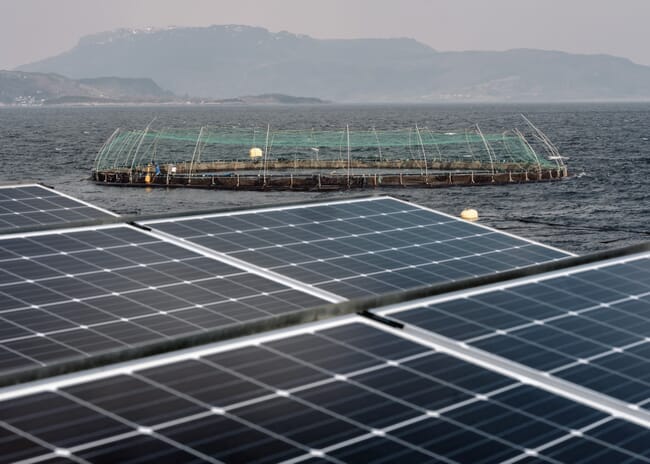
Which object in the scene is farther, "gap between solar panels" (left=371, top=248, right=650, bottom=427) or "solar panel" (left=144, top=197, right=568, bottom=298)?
"solar panel" (left=144, top=197, right=568, bottom=298)

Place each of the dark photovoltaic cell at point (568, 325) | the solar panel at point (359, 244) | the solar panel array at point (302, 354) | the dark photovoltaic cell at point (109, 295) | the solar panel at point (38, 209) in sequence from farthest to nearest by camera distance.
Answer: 1. the solar panel at point (38, 209)
2. the solar panel at point (359, 244)
3. the dark photovoltaic cell at point (109, 295)
4. the dark photovoltaic cell at point (568, 325)
5. the solar panel array at point (302, 354)

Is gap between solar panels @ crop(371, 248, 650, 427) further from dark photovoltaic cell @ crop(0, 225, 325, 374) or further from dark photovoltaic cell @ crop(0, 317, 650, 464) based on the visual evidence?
dark photovoltaic cell @ crop(0, 225, 325, 374)

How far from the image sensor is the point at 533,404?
13.4 metres

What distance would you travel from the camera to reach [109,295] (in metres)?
20.9

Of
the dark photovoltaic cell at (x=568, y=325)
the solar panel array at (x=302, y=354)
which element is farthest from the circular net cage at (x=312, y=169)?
the dark photovoltaic cell at (x=568, y=325)

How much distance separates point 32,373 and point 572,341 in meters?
9.61

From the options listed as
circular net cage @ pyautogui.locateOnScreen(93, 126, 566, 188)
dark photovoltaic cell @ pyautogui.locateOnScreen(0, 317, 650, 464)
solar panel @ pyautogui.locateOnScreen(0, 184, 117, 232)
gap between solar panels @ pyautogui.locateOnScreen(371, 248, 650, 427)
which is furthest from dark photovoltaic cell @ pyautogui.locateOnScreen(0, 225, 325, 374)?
circular net cage @ pyautogui.locateOnScreen(93, 126, 566, 188)

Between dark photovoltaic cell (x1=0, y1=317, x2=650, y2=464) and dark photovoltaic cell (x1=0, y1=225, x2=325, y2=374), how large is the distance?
3.54 metres

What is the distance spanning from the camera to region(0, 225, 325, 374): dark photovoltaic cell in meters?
18.2

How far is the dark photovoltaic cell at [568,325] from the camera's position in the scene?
15.2 m

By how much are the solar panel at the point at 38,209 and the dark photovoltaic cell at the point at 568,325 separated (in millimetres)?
18652

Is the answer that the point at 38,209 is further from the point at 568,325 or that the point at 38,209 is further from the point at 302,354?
the point at 568,325

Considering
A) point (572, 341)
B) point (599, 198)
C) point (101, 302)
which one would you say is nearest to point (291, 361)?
point (572, 341)

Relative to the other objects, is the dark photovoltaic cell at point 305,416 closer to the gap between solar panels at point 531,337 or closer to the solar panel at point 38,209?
the gap between solar panels at point 531,337
